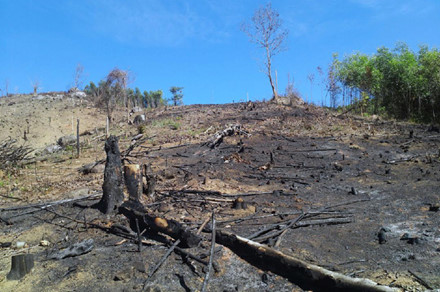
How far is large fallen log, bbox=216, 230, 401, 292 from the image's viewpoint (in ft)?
9.77

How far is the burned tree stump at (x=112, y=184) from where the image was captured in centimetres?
541

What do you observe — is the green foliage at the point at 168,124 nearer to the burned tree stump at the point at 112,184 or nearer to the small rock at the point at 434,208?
the burned tree stump at the point at 112,184

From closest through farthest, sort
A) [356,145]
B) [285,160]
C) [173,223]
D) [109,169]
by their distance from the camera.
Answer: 1. [173,223]
2. [109,169]
3. [285,160]
4. [356,145]

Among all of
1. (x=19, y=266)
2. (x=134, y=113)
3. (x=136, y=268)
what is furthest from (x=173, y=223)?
(x=134, y=113)

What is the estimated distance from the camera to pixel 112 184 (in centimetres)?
543

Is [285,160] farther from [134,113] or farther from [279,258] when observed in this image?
[134,113]

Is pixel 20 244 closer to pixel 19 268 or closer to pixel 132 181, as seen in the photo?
pixel 19 268

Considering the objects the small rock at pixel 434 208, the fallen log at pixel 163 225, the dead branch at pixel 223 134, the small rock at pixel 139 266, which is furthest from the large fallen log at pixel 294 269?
the dead branch at pixel 223 134

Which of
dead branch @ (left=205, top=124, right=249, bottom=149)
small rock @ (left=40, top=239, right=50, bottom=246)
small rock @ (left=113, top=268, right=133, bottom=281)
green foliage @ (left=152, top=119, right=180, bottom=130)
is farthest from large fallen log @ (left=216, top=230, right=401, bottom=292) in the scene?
green foliage @ (left=152, top=119, right=180, bottom=130)

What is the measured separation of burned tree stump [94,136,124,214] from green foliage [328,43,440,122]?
17.1m

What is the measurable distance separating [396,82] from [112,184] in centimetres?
2316

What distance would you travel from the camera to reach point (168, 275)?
3.63 m

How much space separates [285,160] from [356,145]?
3.30 m

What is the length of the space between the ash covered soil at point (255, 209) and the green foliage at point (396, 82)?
7.49 m
